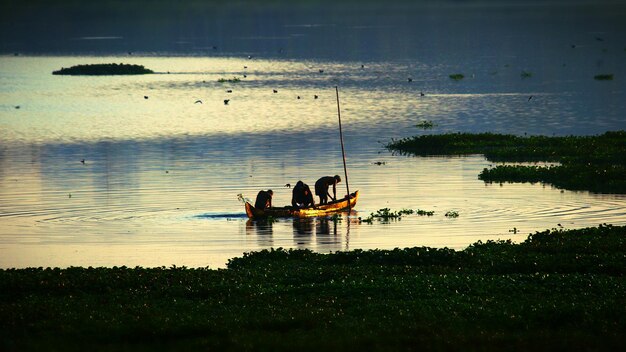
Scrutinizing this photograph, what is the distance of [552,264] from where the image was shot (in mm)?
33844

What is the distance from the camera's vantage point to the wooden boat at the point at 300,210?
49.7m

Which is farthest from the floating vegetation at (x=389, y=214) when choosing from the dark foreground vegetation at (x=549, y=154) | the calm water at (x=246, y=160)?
the dark foreground vegetation at (x=549, y=154)

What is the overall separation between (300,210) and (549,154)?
20903 millimetres

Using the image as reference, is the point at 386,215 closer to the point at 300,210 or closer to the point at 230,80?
the point at 300,210

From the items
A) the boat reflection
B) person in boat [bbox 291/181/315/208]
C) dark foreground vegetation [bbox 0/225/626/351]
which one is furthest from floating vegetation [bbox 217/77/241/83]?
dark foreground vegetation [bbox 0/225/626/351]

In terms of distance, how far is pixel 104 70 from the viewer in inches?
6142

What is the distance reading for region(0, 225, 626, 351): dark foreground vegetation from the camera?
2609 centimetres

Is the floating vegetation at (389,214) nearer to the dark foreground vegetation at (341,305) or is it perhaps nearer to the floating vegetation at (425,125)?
the dark foreground vegetation at (341,305)

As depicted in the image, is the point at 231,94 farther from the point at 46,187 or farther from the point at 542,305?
the point at 542,305

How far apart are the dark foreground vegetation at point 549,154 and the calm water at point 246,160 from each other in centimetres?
121

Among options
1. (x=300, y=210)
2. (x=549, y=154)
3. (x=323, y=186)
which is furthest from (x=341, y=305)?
(x=549, y=154)

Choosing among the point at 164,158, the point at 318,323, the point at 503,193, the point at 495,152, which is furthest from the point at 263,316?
the point at 164,158

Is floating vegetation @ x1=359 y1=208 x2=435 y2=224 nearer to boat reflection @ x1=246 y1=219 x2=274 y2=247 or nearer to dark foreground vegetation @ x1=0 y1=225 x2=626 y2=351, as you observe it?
boat reflection @ x1=246 y1=219 x2=274 y2=247

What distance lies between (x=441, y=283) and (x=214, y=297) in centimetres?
571
